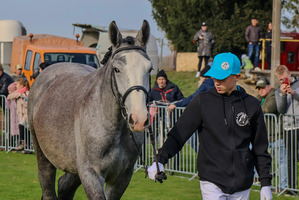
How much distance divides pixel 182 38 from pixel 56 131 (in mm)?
29070

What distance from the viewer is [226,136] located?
219 inches

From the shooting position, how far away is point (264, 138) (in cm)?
569

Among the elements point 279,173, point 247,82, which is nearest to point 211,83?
point 279,173

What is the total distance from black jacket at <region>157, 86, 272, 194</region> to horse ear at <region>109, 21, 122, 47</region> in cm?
110

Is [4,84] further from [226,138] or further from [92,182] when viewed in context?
[226,138]

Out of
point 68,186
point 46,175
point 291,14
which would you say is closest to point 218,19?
point 291,14

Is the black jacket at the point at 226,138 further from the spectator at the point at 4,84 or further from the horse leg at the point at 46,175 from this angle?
the spectator at the point at 4,84

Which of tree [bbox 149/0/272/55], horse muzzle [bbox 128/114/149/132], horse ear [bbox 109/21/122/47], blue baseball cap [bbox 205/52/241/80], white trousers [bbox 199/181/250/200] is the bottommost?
white trousers [bbox 199/181/250/200]

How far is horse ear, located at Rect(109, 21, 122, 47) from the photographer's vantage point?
620 centimetres

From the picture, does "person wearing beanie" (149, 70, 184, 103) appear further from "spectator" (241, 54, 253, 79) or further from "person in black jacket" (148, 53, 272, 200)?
"spectator" (241, 54, 253, 79)

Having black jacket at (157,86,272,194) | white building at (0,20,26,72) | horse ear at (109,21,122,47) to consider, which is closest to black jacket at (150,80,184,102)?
horse ear at (109,21,122,47)

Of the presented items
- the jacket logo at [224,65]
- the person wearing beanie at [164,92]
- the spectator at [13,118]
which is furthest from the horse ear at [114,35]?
the spectator at [13,118]

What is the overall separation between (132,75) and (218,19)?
28.9m

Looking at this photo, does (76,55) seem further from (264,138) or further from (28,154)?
(264,138)
